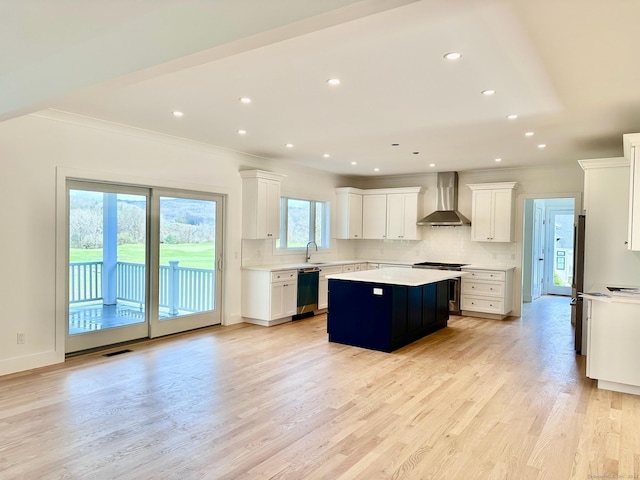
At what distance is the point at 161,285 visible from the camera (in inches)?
232

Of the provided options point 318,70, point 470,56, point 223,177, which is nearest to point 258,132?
point 223,177

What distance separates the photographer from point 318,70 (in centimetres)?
327

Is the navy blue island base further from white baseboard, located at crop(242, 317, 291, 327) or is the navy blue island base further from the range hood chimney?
the range hood chimney

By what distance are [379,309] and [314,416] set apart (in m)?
2.16

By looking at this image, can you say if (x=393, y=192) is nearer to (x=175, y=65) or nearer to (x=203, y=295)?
(x=203, y=295)

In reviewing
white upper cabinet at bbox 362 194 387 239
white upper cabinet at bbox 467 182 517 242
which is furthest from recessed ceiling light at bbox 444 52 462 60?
white upper cabinet at bbox 362 194 387 239

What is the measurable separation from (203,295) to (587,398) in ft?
16.1

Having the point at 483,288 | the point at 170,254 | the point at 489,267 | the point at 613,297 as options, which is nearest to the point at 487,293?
the point at 483,288

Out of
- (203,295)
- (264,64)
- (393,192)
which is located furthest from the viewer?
(393,192)

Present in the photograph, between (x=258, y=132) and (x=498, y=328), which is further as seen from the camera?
(x=498, y=328)

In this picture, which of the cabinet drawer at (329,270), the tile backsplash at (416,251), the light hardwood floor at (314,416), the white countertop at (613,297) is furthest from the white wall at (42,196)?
the white countertop at (613,297)

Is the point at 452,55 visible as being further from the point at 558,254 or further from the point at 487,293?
the point at 558,254

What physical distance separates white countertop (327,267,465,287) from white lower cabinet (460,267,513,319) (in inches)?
61.1

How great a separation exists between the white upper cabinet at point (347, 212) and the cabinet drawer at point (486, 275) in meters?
2.45
